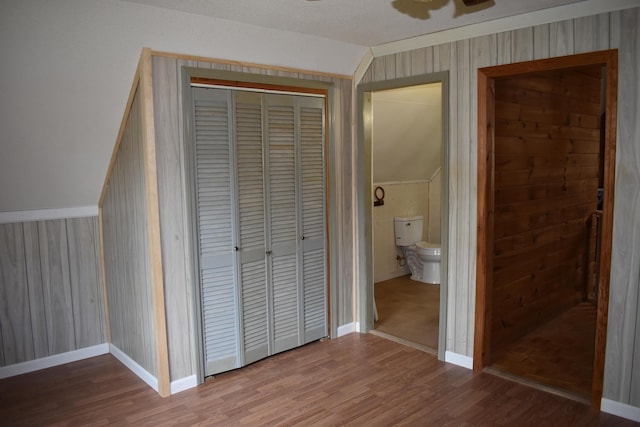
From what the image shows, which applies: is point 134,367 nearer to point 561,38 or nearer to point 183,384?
point 183,384

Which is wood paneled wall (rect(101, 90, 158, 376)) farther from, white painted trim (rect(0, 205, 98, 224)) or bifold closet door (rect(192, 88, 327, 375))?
bifold closet door (rect(192, 88, 327, 375))

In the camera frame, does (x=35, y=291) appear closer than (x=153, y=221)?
No

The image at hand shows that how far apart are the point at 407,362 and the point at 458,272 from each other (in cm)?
76

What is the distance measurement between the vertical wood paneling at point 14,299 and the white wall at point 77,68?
0.81 feet

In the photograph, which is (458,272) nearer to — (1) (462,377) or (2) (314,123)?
(1) (462,377)

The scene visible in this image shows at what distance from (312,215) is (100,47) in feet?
6.11

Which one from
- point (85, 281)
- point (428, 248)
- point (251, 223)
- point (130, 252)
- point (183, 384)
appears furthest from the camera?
point (428, 248)

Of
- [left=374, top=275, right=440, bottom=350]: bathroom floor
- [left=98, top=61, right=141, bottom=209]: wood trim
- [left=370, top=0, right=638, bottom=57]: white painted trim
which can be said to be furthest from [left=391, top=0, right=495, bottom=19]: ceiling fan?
[left=374, top=275, right=440, bottom=350]: bathroom floor

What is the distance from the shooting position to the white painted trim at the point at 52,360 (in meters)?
3.38

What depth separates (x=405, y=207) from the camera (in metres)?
5.86

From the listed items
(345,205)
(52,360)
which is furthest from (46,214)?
(345,205)

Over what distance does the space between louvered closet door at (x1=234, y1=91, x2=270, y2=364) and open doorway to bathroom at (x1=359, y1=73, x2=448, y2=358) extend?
99 cm

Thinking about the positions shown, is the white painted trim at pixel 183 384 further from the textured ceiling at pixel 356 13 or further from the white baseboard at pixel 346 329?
the textured ceiling at pixel 356 13

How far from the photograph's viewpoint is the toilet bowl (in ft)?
17.7
